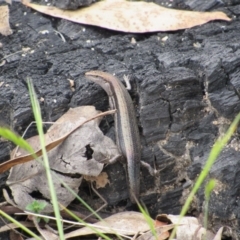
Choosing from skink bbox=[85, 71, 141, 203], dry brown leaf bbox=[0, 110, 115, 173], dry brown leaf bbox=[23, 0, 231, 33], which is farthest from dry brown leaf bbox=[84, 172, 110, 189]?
dry brown leaf bbox=[23, 0, 231, 33]

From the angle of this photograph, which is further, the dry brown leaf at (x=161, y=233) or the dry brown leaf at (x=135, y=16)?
the dry brown leaf at (x=135, y=16)

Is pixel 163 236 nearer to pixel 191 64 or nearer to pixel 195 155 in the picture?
pixel 195 155

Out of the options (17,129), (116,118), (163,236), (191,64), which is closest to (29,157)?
(17,129)

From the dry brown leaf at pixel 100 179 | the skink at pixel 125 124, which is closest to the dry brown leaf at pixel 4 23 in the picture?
the skink at pixel 125 124

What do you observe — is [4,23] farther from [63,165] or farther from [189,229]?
[189,229]

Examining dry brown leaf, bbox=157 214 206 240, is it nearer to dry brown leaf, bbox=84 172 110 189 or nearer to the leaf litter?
dry brown leaf, bbox=84 172 110 189

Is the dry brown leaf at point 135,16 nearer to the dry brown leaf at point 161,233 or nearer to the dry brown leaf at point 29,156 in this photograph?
the dry brown leaf at point 29,156
